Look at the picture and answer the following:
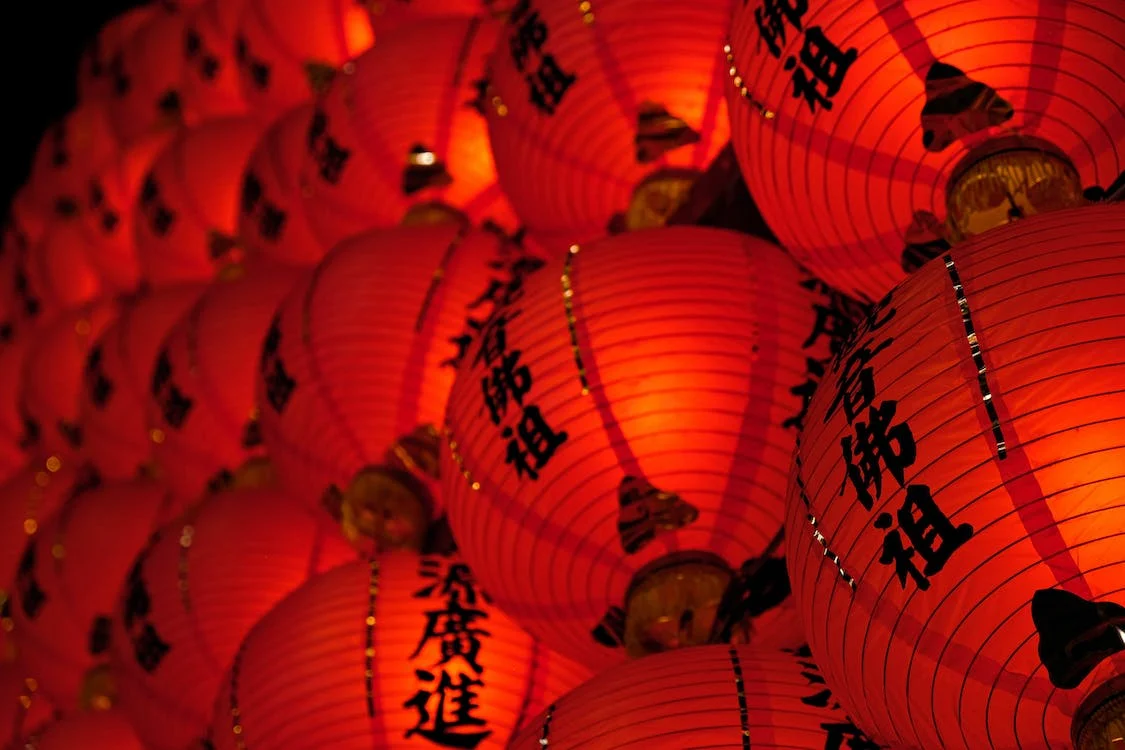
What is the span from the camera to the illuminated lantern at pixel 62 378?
5.48 m

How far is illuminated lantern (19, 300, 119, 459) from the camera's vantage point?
5477 mm

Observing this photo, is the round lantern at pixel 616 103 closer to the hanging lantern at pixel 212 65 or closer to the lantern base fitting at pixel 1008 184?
the lantern base fitting at pixel 1008 184

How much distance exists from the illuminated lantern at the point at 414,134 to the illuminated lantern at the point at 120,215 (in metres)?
2.40

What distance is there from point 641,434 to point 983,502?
72cm

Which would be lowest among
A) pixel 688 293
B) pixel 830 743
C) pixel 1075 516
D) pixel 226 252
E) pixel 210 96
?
pixel 830 743

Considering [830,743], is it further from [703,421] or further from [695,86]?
[695,86]

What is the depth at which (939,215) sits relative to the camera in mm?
1890

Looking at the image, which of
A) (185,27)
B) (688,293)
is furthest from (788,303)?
(185,27)

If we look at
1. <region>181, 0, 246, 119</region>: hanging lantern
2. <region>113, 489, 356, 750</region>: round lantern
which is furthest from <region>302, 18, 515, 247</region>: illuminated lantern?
<region>181, 0, 246, 119</region>: hanging lantern

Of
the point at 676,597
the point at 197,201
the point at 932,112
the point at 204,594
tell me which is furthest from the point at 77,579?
the point at 932,112

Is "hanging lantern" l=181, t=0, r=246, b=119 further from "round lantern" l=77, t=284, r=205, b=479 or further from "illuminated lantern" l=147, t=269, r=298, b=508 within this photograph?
"illuminated lantern" l=147, t=269, r=298, b=508

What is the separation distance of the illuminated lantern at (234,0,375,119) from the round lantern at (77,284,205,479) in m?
0.76

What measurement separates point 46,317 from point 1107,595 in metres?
5.61

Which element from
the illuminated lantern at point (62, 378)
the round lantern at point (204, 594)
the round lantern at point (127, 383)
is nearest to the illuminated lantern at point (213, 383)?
the round lantern at point (204, 594)
